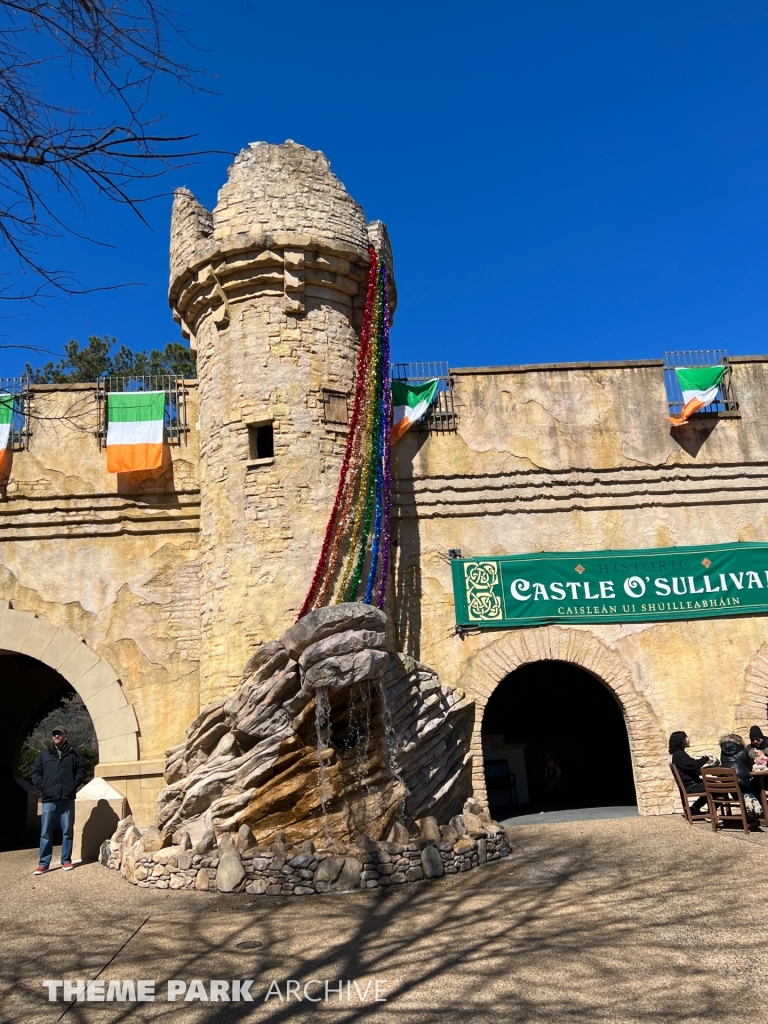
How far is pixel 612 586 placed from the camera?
10.9 m

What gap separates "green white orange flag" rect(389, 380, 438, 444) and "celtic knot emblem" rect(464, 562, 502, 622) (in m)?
2.04

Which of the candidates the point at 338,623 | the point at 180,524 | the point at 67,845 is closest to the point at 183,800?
the point at 67,845

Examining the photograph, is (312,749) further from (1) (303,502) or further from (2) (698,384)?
(2) (698,384)

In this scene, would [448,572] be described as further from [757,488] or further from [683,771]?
[757,488]

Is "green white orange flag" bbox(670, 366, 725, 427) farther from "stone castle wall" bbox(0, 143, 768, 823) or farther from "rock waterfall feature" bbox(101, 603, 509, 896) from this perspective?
"rock waterfall feature" bbox(101, 603, 509, 896)

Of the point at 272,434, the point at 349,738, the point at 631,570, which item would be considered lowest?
the point at 349,738

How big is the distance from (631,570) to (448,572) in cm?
242

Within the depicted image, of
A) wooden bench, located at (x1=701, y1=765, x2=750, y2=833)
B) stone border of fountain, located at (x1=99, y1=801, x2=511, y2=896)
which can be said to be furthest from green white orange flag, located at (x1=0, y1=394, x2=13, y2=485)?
wooden bench, located at (x1=701, y1=765, x2=750, y2=833)

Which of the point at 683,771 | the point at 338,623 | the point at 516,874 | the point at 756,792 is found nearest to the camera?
the point at 516,874

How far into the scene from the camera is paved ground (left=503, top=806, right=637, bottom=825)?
10461mm

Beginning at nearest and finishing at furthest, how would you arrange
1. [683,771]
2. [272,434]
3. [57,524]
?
[683,771]
[272,434]
[57,524]

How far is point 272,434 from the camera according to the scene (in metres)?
10.1

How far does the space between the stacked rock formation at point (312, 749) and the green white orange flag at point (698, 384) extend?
5.97 meters

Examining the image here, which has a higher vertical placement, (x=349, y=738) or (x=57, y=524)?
(x=57, y=524)
